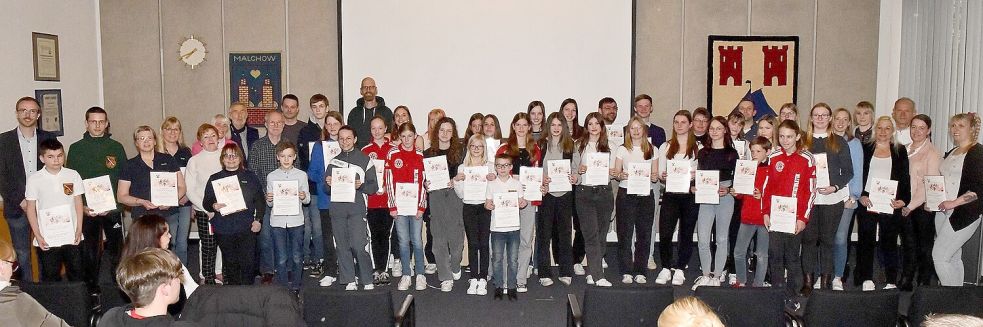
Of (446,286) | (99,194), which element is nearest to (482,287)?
(446,286)

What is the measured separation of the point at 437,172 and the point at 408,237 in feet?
2.20

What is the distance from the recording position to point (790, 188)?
625cm

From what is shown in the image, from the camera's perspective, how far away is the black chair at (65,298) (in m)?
4.50

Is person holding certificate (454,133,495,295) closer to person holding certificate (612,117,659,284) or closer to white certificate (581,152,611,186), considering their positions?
white certificate (581,152,611,186)

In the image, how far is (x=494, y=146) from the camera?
7.04 m

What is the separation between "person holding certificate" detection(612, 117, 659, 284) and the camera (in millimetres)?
7020

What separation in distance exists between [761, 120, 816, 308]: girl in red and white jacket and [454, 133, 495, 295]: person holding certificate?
2.21 m

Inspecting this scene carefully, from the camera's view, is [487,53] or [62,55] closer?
[62,55]

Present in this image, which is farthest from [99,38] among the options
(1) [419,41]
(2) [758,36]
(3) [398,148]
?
(2) [758,36]

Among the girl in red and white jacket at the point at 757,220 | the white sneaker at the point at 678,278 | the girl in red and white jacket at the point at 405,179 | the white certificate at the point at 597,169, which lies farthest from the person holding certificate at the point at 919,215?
the girl in red and white jacket at the point at 405,179

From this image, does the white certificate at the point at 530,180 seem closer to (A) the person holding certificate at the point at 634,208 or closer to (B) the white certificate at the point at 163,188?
(A) the person holding certificate at the point at 634,208

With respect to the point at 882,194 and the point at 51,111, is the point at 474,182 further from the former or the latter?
the point at 51,111

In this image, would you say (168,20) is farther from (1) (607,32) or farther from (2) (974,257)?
(2) (974,257)

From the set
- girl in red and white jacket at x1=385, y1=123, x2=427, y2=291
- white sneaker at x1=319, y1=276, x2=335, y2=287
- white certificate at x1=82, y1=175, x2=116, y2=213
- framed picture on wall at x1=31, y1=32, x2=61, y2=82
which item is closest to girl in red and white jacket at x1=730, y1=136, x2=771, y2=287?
girl in red and white jacket at x1=385, y1=123, x2=427, y2=291
